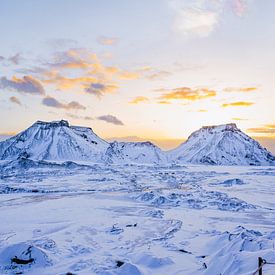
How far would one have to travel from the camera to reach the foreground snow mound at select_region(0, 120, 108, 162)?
15712 centimetres

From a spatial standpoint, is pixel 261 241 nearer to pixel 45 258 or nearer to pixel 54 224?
pixel 45 258

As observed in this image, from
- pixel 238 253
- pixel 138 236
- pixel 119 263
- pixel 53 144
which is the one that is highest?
pixel 53 144

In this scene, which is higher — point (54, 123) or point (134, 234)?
point (54, 123)

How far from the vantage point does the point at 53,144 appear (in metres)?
164

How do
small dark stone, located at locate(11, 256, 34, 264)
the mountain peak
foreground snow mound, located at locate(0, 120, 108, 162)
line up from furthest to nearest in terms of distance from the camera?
the mountain peak
foreground snow mound, located at locate(0, 120, 108, 162)
small dark stone, located at locate(11, 256, 34, 264)

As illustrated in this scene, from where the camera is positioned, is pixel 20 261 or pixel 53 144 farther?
pixel 53 144

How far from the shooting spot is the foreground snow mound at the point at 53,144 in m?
157

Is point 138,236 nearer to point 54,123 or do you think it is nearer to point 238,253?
point 238,253

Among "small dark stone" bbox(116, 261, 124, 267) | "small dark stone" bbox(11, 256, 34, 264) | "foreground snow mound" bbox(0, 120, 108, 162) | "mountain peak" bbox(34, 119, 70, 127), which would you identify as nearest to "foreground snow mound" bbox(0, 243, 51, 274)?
"small dark stone" bbox(11, 256, 34, 264)

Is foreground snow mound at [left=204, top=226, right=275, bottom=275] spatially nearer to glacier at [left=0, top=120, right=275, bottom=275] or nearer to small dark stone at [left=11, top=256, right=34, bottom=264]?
glacier at [left=0, top=120, right=275, bottom=275]

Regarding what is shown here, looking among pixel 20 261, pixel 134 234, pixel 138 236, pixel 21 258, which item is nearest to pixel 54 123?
pixel 134 234

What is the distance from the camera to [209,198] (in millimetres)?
35375

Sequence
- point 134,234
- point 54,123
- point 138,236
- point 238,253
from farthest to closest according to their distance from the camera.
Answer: point 54,123
point 134,234
point 138,236
point 238,253

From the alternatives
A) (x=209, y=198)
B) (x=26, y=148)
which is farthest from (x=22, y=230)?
(x=26, y=148)
